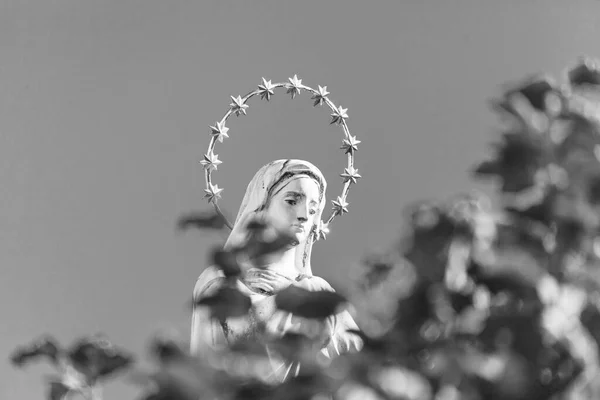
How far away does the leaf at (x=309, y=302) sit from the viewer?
3.09 feet

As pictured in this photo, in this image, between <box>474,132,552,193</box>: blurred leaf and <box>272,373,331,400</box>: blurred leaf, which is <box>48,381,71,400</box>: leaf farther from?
<box>474,132,552,193</box>: blurred leaf

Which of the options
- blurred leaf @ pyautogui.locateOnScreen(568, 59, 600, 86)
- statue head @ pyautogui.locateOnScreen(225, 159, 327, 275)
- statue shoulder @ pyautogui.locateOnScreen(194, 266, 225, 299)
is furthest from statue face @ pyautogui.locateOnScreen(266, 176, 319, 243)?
blurred leaf @ pyautogui.locateOnScreen(568, 59, 600, 86)

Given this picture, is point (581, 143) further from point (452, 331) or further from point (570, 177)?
point (452, 331)

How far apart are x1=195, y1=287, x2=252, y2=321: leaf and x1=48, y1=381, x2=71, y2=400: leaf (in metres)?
0.15

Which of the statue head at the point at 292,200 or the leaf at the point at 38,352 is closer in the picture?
the leaf at the point at 38,352

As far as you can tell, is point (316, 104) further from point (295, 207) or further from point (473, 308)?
point (473, 308)

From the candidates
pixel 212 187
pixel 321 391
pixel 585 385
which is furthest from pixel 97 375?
pixel 212 187

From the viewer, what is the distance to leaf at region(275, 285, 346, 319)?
94cm

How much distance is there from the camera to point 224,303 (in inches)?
38.0

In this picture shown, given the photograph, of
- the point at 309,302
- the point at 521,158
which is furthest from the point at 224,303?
the point at 521,158

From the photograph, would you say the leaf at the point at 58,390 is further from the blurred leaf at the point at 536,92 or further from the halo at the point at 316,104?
the halo at the point at 316,104

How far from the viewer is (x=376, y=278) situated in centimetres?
109

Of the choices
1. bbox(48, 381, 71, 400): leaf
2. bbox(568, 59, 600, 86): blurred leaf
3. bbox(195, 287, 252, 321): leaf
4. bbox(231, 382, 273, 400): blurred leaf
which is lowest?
bbox(231, 382, 273, 400): blurred leaf

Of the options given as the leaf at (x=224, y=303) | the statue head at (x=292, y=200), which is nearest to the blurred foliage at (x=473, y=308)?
the leaf at (x=224, y=303)
